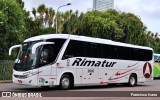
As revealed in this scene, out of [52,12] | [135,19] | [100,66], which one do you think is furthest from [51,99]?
[52,12]

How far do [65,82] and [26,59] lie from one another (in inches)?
102

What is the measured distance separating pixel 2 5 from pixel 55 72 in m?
17.2

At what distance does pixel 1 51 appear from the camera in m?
37.9

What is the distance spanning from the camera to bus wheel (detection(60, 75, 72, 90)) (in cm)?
2192

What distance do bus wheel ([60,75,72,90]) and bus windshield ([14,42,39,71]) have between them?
6.90 feet

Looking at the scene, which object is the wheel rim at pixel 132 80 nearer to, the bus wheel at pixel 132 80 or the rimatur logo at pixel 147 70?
the bus wheel at pixel 132 80

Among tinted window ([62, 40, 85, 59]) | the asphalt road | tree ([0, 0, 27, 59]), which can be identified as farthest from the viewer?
tree ([0, 0, 27, 59])

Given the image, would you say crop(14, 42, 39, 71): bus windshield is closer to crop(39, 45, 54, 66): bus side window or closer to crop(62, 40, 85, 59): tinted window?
crop(39, 45, 54, 66): bus side window

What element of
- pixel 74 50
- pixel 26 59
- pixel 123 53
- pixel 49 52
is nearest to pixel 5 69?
pixel 123 53

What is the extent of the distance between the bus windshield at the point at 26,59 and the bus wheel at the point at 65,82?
6.90 ft

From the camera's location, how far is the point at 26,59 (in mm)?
21188

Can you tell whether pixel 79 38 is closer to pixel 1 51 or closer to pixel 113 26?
pixel 1 51

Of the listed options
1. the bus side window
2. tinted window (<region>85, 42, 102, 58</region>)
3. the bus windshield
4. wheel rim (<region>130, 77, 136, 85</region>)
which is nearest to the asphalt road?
the bus windshield

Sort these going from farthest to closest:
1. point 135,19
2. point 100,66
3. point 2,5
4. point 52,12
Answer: point 52,12 < point 135,19 < point 2,5 < point 100,66
